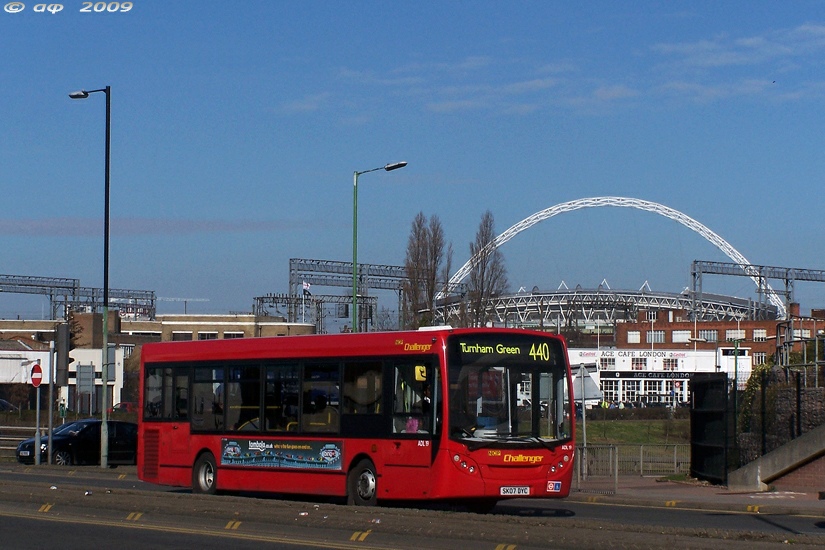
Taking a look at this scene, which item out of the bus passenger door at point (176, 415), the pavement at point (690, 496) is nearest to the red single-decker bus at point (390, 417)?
the bus passenger door at point (176, 415)

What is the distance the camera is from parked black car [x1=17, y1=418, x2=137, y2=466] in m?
35.4

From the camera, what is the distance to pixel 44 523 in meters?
16.6

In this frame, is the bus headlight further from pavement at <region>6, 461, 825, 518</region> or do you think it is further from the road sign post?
the road sign post

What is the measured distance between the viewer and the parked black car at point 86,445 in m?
35.4

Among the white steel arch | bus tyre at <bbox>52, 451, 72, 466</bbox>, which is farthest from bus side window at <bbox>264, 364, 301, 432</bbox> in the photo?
the white steel arch

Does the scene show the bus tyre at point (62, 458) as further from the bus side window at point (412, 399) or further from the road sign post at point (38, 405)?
the bus side window at point (412, 399)

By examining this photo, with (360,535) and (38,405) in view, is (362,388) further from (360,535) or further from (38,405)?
(38,405)

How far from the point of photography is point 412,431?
729 inches

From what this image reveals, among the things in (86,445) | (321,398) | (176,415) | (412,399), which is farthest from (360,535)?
(86,445)

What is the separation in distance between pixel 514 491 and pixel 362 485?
2784 millimetres

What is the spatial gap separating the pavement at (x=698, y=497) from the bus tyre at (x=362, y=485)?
620 centimetres

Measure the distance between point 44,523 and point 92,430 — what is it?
1989 centimetres

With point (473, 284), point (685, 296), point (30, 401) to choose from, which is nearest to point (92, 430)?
point (473, 284)

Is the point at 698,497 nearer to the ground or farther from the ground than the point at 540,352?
nearer to the ground
